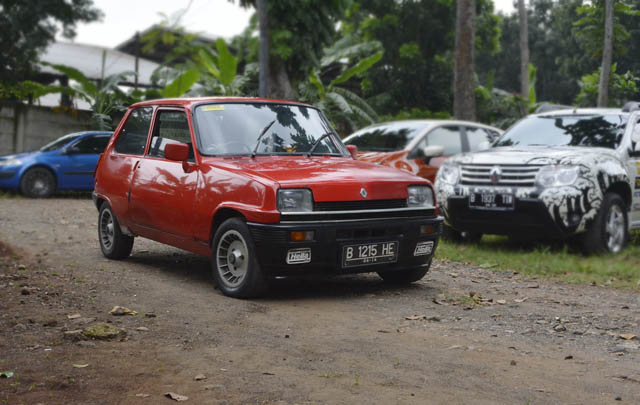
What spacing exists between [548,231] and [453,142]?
3.46 meters

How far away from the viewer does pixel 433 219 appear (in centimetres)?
667

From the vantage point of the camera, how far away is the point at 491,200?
878cm

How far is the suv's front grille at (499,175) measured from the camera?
8.59 metres

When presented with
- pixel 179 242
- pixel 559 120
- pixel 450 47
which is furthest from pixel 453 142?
pixel 450 47

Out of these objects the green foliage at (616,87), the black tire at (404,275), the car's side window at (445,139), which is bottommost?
the black tire at (404,275)

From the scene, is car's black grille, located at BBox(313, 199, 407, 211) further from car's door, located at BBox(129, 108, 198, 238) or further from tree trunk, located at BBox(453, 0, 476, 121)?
tree trunk, located at BBox(453, 0, 476, 121)

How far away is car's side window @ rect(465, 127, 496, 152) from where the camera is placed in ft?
39.3

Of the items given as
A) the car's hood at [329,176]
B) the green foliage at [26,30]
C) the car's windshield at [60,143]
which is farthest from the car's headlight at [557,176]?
the green foliage at [26,30]

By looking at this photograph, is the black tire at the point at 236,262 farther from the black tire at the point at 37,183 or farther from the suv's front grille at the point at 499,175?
the black tire at the point at 37,183

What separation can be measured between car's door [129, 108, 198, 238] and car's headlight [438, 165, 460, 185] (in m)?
3.64

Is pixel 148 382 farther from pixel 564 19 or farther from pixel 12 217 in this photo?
pixel 564 19

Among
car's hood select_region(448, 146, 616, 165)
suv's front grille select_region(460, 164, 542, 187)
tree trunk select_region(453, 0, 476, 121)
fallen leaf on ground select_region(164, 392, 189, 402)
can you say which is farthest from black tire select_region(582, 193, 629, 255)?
tree trunk select_region(453, 0, 476, 121)

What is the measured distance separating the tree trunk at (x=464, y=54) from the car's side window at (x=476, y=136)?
502 cm

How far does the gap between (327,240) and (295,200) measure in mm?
402
